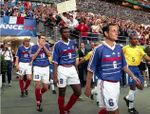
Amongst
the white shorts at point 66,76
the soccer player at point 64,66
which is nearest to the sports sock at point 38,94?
the soccer player at point 64,66

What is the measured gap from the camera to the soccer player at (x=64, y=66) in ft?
31.1

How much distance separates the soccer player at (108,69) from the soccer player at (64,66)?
2096 mm

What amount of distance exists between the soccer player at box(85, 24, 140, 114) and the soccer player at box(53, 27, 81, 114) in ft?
6.88

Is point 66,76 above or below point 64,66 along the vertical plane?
below

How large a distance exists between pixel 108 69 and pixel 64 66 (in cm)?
230

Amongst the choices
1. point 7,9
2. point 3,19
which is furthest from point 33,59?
point 7,9

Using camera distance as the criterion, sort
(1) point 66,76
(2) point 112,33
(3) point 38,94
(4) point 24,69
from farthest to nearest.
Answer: (4) point 24,69 → (3) point 38,94 → (1) point 66,76 → (2) point 112,33

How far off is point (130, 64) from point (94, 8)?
2340cm

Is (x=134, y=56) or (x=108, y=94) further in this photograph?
(x=134, y=56)

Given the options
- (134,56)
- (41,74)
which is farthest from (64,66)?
(134,56)

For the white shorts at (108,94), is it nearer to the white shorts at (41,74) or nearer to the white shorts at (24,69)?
the white shorts at (41,74)

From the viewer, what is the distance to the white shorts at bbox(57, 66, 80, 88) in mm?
9500

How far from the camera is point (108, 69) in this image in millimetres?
7410

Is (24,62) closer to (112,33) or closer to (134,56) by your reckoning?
(134,56)
